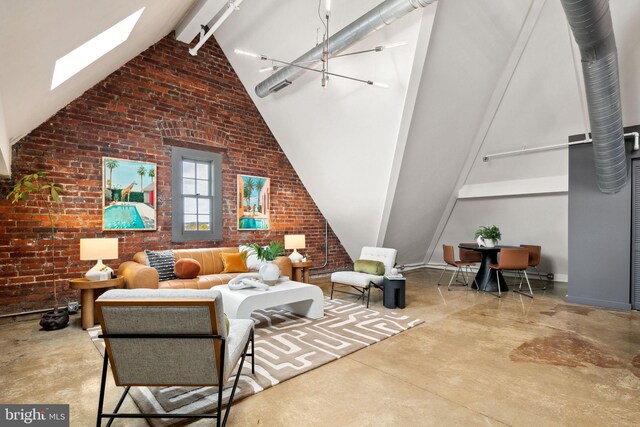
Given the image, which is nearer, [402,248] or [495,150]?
[495,150]

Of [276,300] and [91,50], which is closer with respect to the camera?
[91,50]

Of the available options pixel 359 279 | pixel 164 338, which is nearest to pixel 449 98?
pixel 359 279

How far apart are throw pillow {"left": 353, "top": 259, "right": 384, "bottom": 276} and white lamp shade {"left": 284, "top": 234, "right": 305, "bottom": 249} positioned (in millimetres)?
1390

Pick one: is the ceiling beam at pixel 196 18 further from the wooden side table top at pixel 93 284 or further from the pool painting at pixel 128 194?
the wooden side table top at pixel 93 284

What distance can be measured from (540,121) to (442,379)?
5.38 meters

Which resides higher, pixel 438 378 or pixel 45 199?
pixel 45 199

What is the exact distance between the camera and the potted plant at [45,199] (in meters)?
4.03

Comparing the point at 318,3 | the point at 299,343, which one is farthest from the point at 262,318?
the point at 318,3

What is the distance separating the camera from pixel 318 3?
179 inches

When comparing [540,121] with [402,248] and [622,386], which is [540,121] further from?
[622,386]

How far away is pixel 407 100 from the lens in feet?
15.6

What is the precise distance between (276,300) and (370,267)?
192cm

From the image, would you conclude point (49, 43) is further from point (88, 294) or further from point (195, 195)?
point (195, 195)

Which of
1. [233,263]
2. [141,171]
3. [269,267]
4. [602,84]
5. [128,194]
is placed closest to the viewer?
[602,84]
